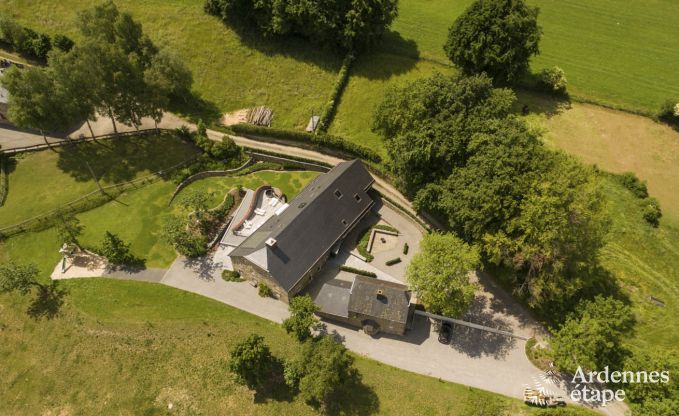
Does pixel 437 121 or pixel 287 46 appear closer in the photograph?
pixel 437 121

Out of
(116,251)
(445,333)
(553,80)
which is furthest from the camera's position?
(553,80)

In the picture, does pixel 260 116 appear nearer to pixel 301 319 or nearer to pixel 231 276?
pixel 231 276

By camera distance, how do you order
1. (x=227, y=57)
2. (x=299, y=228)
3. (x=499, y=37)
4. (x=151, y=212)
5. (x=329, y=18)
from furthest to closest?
(x=227, y=57), (x=329, y=18), (x=499, y=37), (x=151, y=212), (x=299, y=228)

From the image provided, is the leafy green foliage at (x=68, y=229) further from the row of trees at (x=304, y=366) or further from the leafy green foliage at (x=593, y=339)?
the leafy green foliage at (x=593, y=339)

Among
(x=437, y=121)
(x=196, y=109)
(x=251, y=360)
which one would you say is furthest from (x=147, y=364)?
(x=437, y=121)

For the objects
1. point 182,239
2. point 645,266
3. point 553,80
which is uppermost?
point 553,80

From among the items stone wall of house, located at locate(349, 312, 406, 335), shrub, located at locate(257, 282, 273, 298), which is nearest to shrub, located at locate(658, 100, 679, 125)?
stone wall of house, located at locate(349, 312, 406, 335)

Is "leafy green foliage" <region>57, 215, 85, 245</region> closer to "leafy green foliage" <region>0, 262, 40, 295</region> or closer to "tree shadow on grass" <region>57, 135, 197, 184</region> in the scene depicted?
"leafy green foliage" <region>0, 262, 40, 295</region>
